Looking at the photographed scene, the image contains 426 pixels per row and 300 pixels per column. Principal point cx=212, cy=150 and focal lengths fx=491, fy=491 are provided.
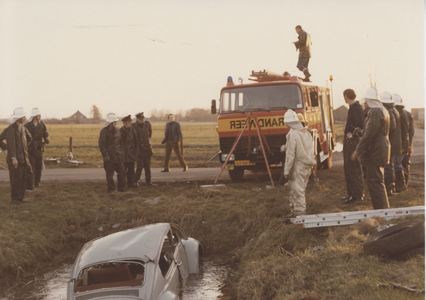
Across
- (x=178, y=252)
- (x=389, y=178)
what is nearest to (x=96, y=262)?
(x=178, y=252)

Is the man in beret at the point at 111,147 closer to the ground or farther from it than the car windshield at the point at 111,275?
farther from it

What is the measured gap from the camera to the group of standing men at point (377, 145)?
809cm

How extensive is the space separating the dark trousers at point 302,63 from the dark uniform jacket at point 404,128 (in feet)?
17.5

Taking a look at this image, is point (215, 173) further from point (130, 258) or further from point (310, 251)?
point (130, 258)

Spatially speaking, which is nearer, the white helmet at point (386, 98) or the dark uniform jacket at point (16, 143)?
the white helmet at point (386, 98)

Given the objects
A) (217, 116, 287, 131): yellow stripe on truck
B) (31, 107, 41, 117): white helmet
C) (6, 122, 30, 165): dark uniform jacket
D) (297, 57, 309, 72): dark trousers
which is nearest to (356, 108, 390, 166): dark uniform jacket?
(217, 116, 287, 131): yellow stripe on truck

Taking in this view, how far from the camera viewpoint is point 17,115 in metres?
11.0

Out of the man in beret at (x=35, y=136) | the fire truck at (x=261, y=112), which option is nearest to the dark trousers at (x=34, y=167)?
the man in beret at (x=35, y=136)

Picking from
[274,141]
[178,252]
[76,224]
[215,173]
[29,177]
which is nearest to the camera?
[178,252]

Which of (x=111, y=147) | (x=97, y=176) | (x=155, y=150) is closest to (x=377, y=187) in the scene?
(x=111, y=147)

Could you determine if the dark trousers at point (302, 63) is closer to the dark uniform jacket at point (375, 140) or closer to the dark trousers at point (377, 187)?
the dark uniform jacket at point (375, 140)

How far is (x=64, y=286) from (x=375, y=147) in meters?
5.65

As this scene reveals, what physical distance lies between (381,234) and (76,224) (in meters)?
6.91

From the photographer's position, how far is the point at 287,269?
6980 millimetres
